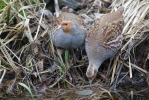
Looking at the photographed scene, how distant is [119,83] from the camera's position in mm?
7090

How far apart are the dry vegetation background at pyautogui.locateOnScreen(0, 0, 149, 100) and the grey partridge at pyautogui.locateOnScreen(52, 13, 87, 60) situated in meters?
0.22

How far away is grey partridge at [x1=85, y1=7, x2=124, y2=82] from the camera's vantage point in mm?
7008

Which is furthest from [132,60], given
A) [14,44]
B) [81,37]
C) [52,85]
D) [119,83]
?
[14,44]

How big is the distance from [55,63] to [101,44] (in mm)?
895

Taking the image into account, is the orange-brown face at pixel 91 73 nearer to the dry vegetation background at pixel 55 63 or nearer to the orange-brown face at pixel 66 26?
the dry vegetation background at pixel 55 63

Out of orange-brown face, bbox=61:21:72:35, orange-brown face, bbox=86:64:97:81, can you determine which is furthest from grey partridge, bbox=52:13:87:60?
orange-brown face, bbox=86:64:97:81

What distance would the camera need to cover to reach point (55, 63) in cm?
735

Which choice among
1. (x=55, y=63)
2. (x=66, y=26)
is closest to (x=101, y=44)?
(x=66, y=26)

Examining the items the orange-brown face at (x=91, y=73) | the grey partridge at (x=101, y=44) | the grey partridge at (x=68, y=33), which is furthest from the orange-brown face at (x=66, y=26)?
the orange-brown face at (x=91, y=73)

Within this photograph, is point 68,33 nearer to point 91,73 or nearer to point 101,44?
point 101,44

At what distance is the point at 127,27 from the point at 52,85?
5.75ft

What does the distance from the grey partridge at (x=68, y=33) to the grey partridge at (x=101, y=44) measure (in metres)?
0.14

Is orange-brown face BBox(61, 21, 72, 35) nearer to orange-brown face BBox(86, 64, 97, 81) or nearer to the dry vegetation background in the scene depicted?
the dry vegetation background

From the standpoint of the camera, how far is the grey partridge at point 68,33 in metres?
7.02
